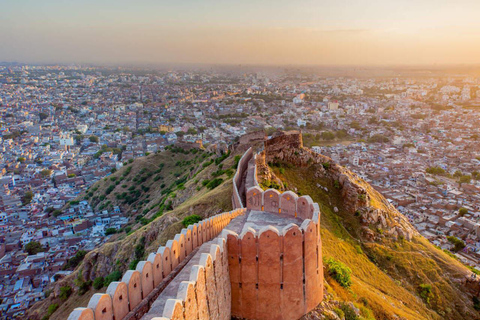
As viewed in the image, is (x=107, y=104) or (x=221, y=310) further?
(x=107, y=104)

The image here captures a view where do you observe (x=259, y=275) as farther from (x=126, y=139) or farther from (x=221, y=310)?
(x=126, y=139)

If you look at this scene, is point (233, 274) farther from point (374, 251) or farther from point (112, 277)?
point (374, 251)

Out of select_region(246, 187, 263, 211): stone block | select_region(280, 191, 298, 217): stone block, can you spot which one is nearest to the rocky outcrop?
select_region(246, 187, 263, 211): stone block

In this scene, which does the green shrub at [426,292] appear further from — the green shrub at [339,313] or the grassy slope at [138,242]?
the grassy slope at [138,242]

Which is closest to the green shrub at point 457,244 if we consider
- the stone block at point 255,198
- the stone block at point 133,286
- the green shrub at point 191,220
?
the green shrub at point 191,220

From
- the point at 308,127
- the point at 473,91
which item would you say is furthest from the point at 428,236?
the point at 473,91

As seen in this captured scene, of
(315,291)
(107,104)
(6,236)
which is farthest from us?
(107,104)

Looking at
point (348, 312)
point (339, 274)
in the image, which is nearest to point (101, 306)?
point (348, 312)
